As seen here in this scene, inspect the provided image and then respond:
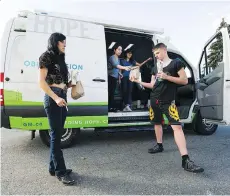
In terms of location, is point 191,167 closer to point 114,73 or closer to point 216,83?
point 216,83

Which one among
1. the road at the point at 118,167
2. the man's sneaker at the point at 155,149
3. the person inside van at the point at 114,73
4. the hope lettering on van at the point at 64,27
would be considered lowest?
the road at the point at 118,167

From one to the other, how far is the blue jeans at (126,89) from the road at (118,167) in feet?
2.98

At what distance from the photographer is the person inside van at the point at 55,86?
303 cm

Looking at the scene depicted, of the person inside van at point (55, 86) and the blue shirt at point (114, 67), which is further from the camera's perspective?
the blue shirt at point (114, 67)

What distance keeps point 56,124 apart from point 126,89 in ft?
10.7

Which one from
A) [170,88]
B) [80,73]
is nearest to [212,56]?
[170,88]

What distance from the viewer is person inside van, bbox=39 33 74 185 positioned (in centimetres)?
303

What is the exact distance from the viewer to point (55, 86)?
3.14 m

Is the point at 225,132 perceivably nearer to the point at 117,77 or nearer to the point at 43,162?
the point at 117,77

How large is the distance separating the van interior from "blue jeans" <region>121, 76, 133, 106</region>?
12cm

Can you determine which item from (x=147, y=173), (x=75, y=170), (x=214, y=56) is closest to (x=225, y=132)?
(x=214, y=56)

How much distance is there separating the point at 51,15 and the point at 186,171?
3.41 metres

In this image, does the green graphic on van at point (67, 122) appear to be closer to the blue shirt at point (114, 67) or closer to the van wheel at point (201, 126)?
the blue shirt at point (114, 67)

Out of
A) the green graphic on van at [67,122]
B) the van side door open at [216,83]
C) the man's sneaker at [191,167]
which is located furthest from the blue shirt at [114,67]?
the man's sneaker at [191,167]
